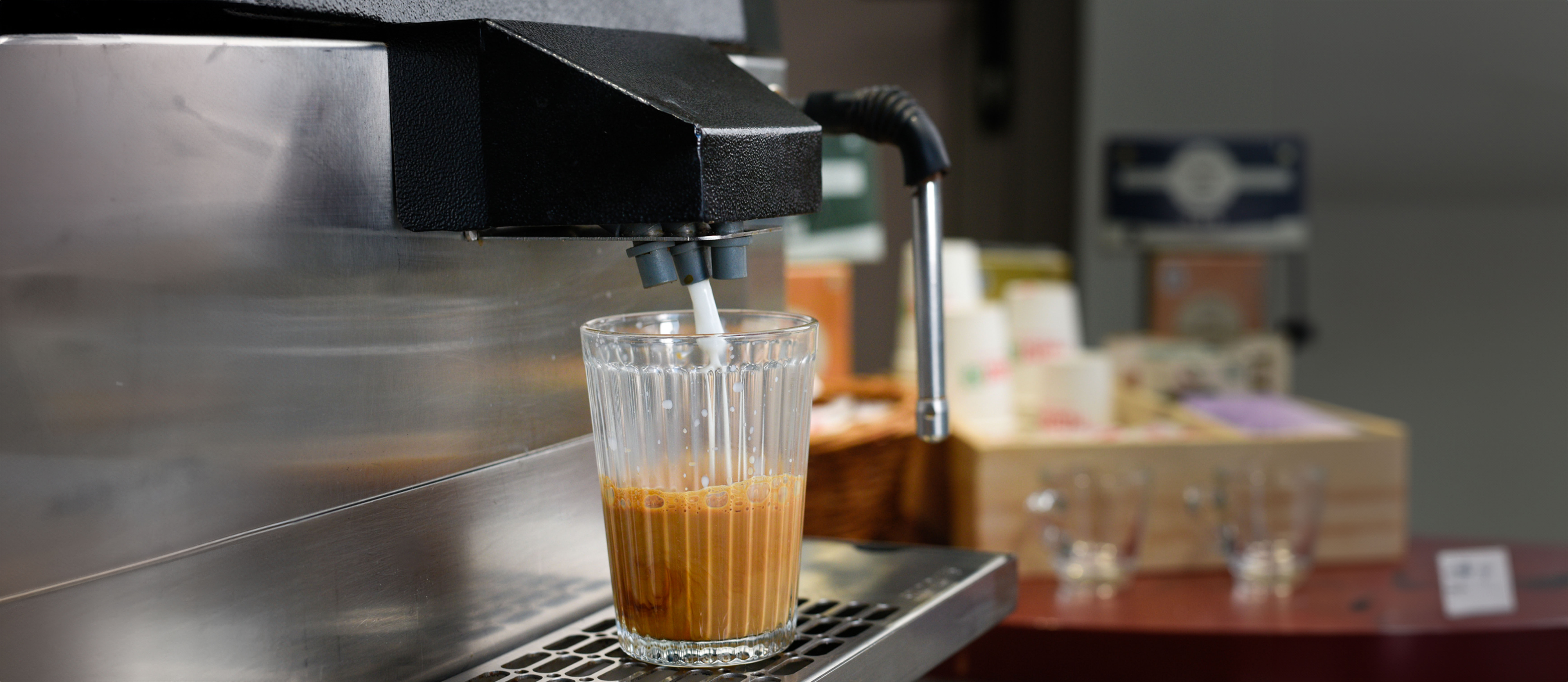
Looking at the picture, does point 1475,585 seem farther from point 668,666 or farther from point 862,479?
point 668,666

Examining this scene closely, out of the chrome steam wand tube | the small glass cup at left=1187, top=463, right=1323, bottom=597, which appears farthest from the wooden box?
the chrome steam wand tube

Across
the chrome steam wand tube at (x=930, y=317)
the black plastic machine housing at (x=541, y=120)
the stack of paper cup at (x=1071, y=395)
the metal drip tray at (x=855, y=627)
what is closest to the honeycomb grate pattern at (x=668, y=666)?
the metal drip tray at (x=855, y=627)

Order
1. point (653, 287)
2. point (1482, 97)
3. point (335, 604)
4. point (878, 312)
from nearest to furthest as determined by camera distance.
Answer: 1. point (335, 604)
2. point (653, 287)
3. point (878, 312)
4. point (1482, 97)

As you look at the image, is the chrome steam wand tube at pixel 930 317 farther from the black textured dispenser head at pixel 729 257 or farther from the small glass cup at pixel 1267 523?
the small glass cup at pixel 1267 523

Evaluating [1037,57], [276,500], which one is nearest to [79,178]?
[276,500]

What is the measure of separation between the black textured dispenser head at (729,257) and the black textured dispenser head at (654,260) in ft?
0.07

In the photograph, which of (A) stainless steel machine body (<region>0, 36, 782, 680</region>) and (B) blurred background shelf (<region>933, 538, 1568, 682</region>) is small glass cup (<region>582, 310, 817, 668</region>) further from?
(B) blurred background shelf (<region>933, 538, 1568, 682</region>)

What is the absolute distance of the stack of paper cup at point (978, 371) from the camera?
5.67 feet

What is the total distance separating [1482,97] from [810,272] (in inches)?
72.1

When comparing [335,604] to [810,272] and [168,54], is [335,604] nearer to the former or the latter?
[168,54]

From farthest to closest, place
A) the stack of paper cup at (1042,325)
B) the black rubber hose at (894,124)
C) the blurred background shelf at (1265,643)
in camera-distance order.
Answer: the stack of paper cup at (1042,325) → the blurred background shelf at (1265,643) → the black rubber hose at (894,124)

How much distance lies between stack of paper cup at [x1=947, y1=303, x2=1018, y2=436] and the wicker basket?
0.24m

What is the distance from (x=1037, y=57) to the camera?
2.74 meters

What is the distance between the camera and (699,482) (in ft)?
2.07
